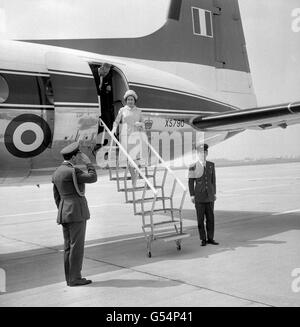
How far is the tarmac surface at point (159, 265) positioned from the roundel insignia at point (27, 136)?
6.30 feet

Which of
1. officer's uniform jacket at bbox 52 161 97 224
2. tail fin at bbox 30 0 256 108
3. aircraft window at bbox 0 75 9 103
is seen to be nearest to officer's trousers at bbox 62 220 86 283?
officer's uniform jacket at bbox 52 161 97 224

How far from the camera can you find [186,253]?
7.76 m

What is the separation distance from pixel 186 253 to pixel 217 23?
7564 millimetres

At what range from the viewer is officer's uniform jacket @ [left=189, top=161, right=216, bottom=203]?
836 centimetres

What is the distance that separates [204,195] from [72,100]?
303 centimetres

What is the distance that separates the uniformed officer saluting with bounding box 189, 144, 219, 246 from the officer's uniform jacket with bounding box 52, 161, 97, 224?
289 cm

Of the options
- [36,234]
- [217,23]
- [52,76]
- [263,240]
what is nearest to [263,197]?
[217,23]

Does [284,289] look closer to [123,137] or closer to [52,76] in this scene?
[123,137]

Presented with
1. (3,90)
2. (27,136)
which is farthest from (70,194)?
(3,90)

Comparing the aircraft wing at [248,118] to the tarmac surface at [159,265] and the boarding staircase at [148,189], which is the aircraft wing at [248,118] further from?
the tarmac surface at [159,265]

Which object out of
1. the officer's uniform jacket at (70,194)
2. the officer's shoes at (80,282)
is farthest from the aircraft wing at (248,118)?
the officer's shoes at (80,282)

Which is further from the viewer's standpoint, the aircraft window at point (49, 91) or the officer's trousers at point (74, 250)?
the aircraft window at point (49, 91)

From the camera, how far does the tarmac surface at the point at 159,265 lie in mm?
5367
